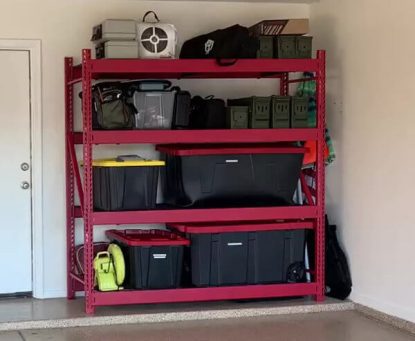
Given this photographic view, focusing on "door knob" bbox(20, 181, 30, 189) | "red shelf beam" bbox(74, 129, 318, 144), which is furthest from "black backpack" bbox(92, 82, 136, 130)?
"door knob" bbox(20, 181, 30, 189)

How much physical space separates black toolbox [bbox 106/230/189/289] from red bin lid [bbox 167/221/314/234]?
123 millimetres

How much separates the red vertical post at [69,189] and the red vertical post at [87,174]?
713 mm

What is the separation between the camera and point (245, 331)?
6039 millimetres

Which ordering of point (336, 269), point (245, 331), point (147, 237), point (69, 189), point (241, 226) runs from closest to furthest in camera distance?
point (245, 331) < point (241, 226) < point (147, 237) < point (336, 269) < point (69, 189)

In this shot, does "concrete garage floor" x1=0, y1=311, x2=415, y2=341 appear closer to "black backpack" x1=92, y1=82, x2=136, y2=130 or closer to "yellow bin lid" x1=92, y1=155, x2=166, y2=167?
"yellow bin lid" x1=92, y1=155, x2=166, y2=167

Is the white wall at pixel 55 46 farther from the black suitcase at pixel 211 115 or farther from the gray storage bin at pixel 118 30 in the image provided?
the black suitcase at pixel 211 115

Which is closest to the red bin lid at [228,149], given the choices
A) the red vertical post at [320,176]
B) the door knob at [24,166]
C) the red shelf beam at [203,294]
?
the red vertical post at [320,176]

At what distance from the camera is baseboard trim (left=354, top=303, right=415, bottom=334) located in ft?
19.5

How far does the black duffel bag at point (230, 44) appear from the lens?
6.29 meters

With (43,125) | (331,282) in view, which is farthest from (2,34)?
(331,282)

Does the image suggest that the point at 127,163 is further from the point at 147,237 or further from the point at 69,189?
the point at 69,189

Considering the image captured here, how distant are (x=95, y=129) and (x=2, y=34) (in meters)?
1.31

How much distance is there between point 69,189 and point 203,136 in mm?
1371

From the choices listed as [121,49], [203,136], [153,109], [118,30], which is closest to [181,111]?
[153,109]
